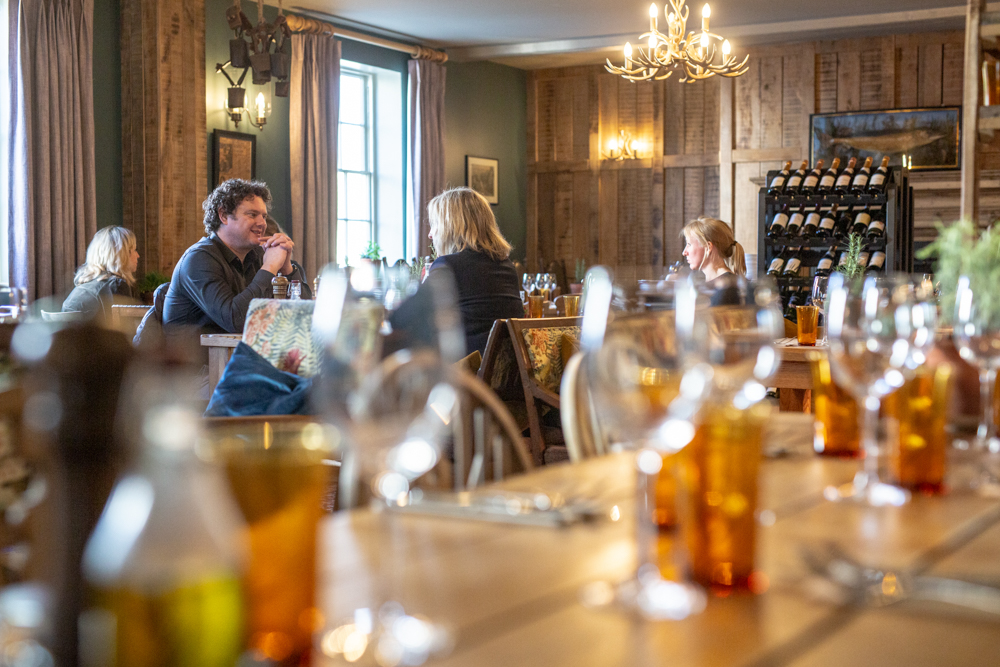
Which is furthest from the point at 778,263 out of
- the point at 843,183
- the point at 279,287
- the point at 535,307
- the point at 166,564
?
the point at 166,564

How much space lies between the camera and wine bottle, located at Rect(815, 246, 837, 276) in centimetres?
660

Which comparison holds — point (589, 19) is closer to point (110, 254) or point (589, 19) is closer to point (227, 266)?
point (110, 254)

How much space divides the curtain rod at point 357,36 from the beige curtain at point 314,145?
78mm

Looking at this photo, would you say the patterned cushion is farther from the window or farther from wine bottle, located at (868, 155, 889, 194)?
the window

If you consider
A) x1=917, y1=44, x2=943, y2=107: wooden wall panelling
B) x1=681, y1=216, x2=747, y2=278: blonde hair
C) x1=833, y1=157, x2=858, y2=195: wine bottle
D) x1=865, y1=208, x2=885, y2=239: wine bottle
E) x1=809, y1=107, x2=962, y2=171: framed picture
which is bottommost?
x1=681, y1=216, x2=747, y2=278: blonde hair

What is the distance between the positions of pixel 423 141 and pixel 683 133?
117 inches

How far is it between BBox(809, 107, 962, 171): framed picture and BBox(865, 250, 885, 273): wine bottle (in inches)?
145

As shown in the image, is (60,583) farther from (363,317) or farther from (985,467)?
(985,467)

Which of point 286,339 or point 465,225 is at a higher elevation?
point 465,225

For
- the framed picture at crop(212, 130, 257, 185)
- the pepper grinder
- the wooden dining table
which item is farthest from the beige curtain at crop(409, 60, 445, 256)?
the wooden dining table

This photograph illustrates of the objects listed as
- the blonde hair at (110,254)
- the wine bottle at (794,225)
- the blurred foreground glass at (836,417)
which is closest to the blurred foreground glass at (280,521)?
the blurred foreground glass at (836,417)

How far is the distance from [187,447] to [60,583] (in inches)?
6.5

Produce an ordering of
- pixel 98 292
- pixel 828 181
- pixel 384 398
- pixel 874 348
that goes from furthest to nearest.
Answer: pixel 828 181
pixel 98 292
pixel 874 348
pixel 384 398

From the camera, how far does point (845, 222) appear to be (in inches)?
269
